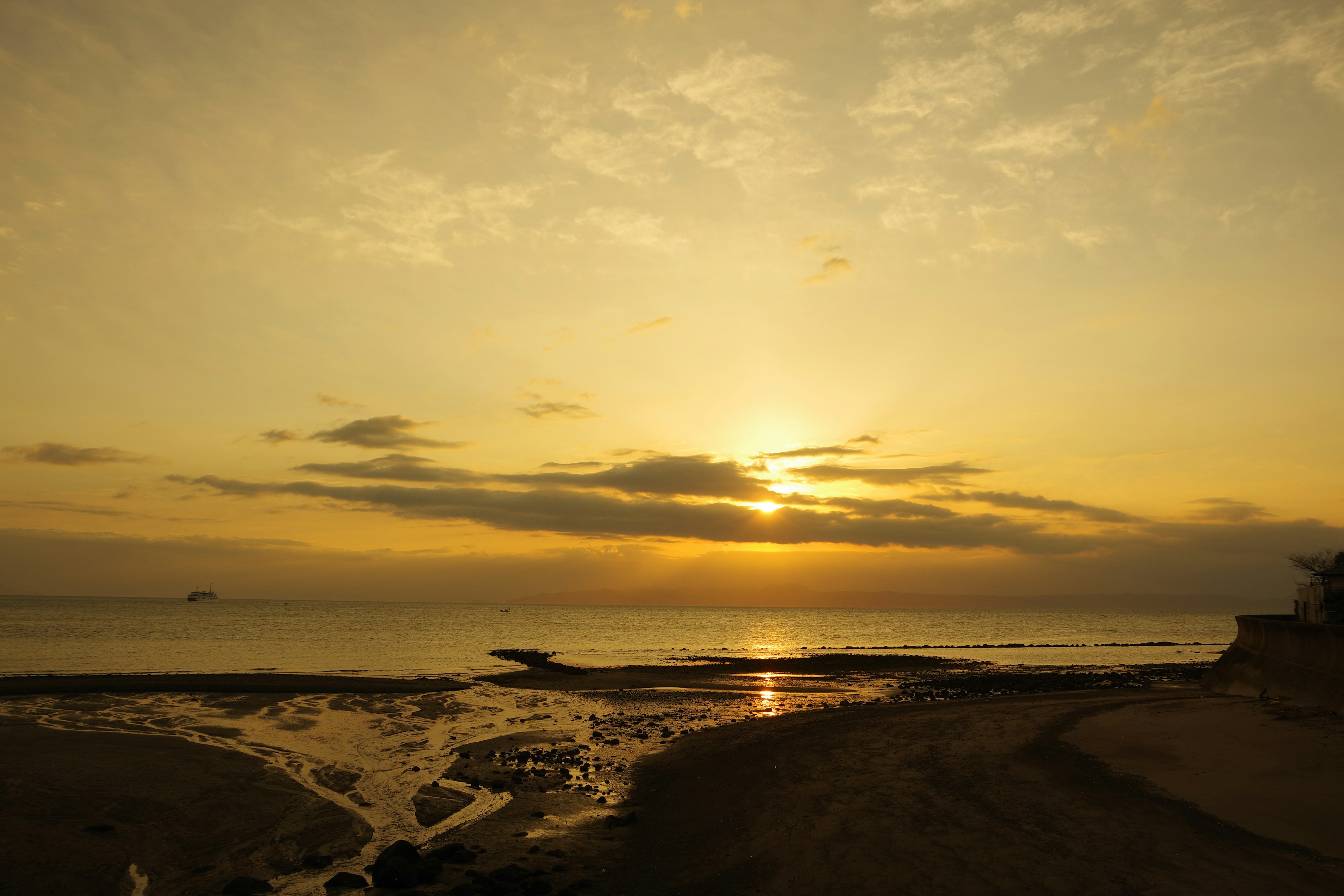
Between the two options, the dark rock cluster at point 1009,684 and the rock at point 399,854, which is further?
the dark rock cluster at point 1009,684

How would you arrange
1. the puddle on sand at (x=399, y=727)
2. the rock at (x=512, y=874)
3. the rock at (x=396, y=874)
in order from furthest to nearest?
the puddle on sand at (x=399, y=727) → the rock at (x=512, y=874) → the rock at (x=396, y=874)

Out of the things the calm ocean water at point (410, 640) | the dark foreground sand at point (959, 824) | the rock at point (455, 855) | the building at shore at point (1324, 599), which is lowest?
the calm ocean water at point (410, 640)

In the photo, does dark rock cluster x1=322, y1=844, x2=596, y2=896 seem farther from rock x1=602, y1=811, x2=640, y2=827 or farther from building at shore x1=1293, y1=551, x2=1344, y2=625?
building at shore x1=1293, y1=551, x2=1344, y2=625

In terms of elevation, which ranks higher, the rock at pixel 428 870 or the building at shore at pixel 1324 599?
the building at shore at pixel 1324 599

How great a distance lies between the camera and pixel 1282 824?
1288 centimetres

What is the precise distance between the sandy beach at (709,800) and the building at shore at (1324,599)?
247 inches

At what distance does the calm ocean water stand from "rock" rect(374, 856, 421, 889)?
4612cm

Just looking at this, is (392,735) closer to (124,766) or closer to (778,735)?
(124,766)

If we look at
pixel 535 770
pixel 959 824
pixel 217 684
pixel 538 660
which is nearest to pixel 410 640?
pixel 538 660

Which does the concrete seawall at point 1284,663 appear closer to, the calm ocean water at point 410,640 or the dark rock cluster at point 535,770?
the dark rock cluster at point 535,770

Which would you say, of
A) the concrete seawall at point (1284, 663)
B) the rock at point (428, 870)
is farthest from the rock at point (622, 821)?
the concrete seawall at point (1284, 663)

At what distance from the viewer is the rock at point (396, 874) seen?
45.2 feet

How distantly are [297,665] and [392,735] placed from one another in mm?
38675

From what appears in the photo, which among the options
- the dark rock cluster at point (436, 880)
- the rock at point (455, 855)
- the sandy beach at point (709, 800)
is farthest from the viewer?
the rock at point (455, 855)
